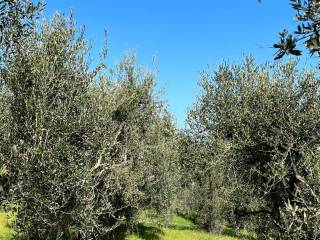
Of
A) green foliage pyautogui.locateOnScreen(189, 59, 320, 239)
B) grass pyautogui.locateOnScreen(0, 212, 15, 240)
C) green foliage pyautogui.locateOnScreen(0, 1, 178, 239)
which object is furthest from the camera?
grass pyautogui.locateOnScreen(0, 212, 15, 240)

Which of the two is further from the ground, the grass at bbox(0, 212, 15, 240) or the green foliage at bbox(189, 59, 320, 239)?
the green foliage at bbox(189, 59, 320, 239)

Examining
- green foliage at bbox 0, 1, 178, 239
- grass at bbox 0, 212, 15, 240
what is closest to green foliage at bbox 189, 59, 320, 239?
green foliage at bbox 0, 1, 178, 239

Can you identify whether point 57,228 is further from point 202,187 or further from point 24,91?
point 202,187

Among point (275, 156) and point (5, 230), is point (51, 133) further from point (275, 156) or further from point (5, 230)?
point (5, 230)

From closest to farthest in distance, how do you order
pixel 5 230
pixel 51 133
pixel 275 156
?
pixel 51 133, pixel 275 156, pixel 5 230

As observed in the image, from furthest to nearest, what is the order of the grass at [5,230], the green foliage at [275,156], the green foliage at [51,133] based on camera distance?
the grass at [5,230] → the green foliage at [275,156] → the green foliage at [51,133]

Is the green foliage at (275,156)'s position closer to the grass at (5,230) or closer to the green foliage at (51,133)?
the green foliage at (51,133)

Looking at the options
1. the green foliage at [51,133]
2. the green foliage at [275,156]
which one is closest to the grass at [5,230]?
the green foliage at [51,133]

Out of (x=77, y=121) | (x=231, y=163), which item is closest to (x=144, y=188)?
(x=231, y=163)

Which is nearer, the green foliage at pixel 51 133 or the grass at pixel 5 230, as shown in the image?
the green foliage at pixel 51 133

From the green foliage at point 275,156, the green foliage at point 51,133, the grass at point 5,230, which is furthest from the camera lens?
the grass at point 5,230

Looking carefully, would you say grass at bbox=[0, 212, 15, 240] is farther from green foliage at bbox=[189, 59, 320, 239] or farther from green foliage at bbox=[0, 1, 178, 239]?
green foliage at bbox=[189, 59, 320, 239]

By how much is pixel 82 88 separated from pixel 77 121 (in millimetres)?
1735

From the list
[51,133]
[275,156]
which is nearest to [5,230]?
[51,133]
